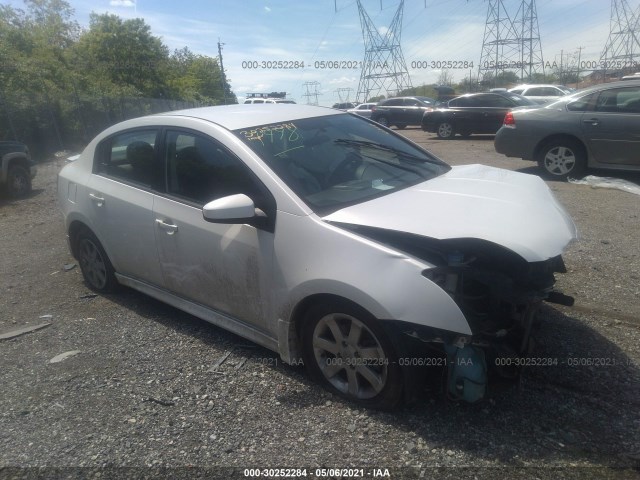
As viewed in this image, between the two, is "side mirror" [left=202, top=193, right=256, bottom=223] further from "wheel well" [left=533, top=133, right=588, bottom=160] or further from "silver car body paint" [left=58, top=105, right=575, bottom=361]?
"wheel well" [left=533, top=133, right=588, bottom=160]

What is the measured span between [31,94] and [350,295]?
64.0 ft

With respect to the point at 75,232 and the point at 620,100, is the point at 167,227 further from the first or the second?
the point at 620,100

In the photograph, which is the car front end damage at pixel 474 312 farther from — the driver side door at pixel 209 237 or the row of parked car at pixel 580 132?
the row of parked car at pixel 580 132

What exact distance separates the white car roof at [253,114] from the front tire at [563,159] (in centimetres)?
588

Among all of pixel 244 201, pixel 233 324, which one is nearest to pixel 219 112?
pixel 244 201

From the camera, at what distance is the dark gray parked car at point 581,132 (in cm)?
812

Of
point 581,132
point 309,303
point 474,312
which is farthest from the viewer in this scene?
point 581,132

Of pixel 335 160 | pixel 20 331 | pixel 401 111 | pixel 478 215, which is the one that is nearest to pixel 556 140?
pixel 335 160

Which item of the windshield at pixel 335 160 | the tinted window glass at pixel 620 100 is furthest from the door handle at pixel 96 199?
the tinted window glass at pixel 620 100

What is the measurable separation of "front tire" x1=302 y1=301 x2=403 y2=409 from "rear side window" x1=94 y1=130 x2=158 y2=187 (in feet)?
6.08

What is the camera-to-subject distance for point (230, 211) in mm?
3039

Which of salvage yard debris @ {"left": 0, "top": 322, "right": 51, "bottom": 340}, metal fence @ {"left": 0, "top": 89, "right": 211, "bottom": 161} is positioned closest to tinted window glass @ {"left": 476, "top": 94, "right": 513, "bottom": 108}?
metal fence @ {"left": 0, "top": 89, "right": 211, "bottom": 161}

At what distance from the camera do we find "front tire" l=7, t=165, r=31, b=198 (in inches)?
408

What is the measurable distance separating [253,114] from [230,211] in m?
1.15
